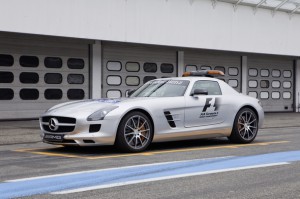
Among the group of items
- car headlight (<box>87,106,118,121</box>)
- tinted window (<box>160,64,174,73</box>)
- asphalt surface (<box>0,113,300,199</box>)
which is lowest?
asphalt surface (<box>0,113,300,199</box>)

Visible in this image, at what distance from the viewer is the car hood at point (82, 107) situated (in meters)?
8.55

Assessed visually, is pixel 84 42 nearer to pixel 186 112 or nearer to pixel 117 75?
pixel 117 75

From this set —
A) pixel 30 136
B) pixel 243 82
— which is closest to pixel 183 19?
pixel 243 82

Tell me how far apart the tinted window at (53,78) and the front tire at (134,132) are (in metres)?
9.86

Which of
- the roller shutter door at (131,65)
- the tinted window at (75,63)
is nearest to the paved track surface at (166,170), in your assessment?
the tinted window at (75,63)

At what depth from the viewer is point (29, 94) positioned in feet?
57.9

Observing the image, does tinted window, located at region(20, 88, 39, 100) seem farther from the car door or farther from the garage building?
the car door

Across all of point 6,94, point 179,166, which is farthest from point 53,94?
point 179,166

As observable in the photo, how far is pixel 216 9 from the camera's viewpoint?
2122cm

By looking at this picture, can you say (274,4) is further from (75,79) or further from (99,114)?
(99,114)

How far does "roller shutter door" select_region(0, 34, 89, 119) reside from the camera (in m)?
17.1

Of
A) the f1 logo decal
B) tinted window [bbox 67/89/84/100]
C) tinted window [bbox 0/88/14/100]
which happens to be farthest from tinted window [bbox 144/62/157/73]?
the f1 logo decal

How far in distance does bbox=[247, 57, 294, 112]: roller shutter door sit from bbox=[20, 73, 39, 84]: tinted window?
36.8ft

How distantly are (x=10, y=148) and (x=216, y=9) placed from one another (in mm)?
13465
